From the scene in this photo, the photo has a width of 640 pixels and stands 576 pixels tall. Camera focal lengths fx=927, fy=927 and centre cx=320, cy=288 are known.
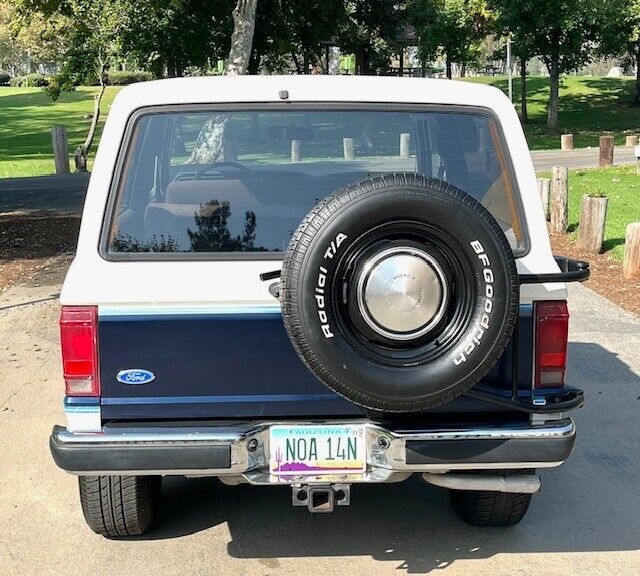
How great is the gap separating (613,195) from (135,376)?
1458 cm

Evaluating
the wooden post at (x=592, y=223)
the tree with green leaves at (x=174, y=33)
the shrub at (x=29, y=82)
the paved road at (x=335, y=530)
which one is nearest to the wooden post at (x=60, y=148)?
the tree with green leaves at (x=174, y=33)

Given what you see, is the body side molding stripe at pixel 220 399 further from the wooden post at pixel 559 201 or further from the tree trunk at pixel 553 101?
the tree trunk at pixel 553 101

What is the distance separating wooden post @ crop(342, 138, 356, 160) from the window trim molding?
0.16 metres

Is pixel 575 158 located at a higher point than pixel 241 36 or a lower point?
lower

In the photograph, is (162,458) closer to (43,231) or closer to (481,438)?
(481,438)

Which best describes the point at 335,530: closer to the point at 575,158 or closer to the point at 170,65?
the point at 575,158

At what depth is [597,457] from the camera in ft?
17.0

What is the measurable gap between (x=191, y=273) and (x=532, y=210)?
1347mm

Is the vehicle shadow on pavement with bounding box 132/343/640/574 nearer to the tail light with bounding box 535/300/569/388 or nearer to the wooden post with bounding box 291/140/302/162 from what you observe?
the tail light with bounding box 535/300/569/388

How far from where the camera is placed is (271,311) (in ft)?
11.2

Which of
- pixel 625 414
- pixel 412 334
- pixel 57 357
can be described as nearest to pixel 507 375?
pixel 412 334

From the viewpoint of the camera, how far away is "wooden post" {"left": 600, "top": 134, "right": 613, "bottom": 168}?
2120 cm

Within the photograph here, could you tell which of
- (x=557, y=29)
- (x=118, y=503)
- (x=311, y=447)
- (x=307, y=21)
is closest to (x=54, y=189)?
(x=307, y=21)

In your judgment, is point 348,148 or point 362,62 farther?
point 362,62
